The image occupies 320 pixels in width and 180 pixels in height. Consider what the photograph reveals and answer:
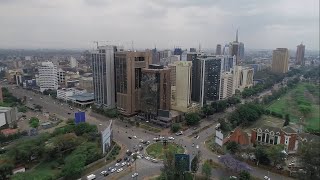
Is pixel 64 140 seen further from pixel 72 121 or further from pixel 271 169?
pixel 271 169

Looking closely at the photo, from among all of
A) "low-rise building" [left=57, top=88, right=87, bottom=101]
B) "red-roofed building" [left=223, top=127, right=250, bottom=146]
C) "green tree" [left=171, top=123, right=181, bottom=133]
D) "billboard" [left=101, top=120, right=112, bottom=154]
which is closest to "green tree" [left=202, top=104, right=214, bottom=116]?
"green tree" [left=171, top=123, right=181, bottom=133]

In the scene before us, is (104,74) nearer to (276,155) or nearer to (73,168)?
(73,168)

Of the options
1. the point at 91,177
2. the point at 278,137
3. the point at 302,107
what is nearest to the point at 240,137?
the point at 278,137

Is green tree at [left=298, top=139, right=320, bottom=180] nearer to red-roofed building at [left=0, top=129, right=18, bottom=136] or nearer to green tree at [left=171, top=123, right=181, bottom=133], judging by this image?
green tree at [left=171, top=123, right=181, bottom=133]

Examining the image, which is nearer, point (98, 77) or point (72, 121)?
point (72, 121)

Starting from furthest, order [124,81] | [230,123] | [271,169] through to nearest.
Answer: [124,81], [230,123], [271,169]

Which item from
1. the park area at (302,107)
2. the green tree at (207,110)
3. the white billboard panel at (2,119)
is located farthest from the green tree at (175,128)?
the white billboard panel at (2,119)

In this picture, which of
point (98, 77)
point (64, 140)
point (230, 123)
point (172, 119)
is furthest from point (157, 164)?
point (98, 77)
